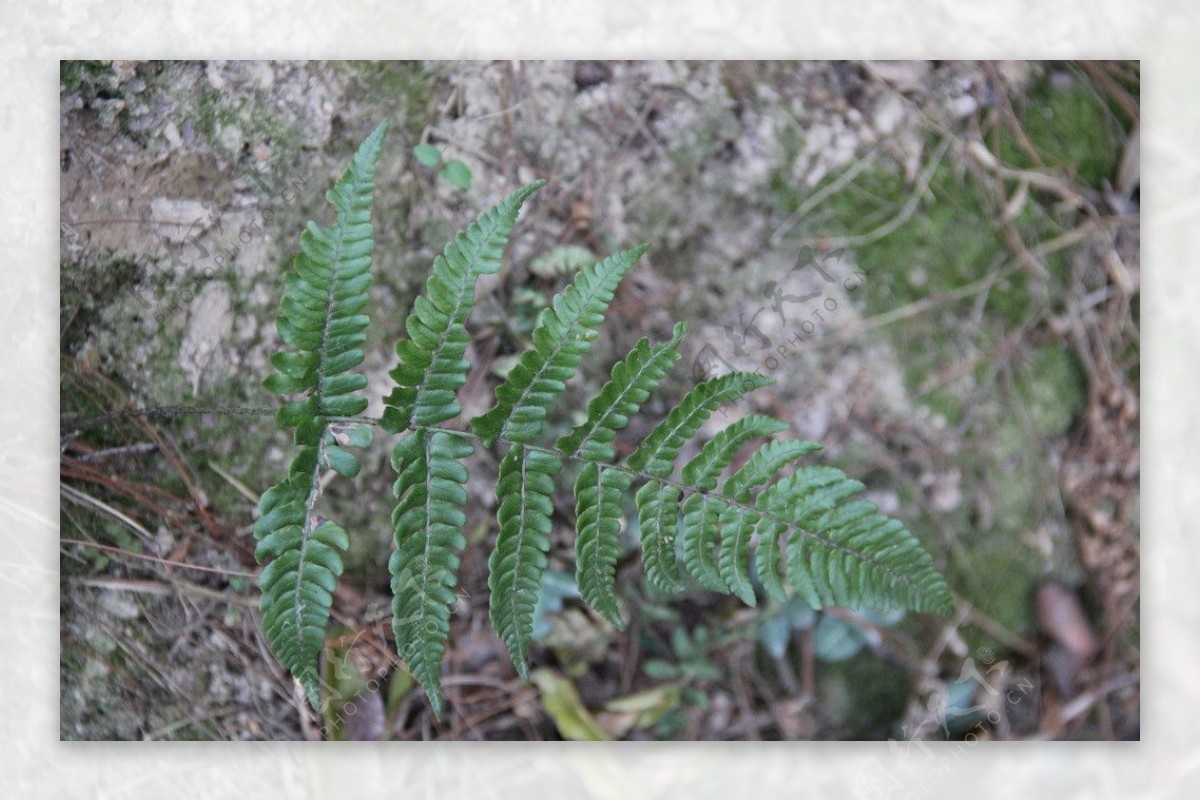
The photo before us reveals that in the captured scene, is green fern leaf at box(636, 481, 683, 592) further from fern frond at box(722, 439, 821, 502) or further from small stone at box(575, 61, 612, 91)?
small stone at box(575, 61, 612, 91)

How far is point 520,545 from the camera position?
5.39 ft

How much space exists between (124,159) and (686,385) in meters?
1.44

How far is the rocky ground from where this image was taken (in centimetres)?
208

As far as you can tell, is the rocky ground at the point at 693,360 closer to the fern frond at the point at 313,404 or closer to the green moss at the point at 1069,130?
the green moss at the point at 1069,130

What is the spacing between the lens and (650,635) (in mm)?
2191

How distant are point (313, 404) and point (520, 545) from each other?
47cm

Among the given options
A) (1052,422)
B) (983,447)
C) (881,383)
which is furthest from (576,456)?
(1052,422)

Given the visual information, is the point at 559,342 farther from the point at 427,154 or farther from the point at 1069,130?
the point at 1069,130

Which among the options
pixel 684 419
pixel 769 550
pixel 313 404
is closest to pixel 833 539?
pixel 769 550

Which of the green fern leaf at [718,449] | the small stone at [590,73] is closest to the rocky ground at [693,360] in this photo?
the small stone at [590,73]

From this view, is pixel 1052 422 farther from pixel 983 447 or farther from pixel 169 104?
pixel 169 104

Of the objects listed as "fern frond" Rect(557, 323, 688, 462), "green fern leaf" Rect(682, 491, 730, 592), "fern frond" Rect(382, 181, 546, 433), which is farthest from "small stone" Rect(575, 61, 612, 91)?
"green fern leaf" Rect(682, 491, 730, 592)

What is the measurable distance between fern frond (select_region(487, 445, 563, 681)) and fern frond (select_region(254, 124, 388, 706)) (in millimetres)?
290

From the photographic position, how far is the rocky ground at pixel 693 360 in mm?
2078
